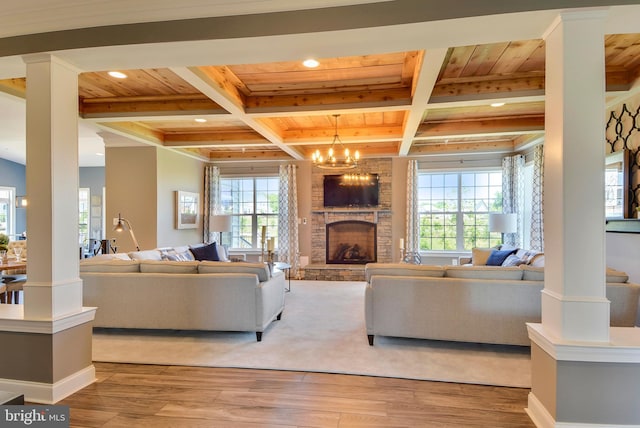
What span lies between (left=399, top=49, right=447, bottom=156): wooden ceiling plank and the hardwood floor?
253 centimetres

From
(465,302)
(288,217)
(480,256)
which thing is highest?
(288,217)

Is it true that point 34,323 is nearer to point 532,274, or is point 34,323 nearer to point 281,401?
point 281,401

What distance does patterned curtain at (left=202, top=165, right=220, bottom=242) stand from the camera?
25.6 ft

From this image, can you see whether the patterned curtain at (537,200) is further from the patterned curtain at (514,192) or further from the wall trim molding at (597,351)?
the wall trim molding at (597,351)

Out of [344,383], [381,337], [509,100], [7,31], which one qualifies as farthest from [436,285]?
[7,31]

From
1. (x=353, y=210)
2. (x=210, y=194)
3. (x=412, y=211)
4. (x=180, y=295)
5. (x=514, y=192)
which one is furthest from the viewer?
(x=210, y=194)

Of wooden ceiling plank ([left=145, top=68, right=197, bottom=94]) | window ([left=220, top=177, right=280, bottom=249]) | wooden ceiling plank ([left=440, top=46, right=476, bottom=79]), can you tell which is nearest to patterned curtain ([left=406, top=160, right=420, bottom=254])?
window ([left=220, top=177, right=280, bottom=249])

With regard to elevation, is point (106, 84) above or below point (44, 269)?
above

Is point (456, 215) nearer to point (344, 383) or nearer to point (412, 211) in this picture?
point (412, 211)

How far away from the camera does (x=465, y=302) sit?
10.7 ft

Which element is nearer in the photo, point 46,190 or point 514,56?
point 46,190

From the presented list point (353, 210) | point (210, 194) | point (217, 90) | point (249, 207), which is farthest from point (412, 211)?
point (217, 90)

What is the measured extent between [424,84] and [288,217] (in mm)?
4867

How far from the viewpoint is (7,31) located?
7.88 feet
